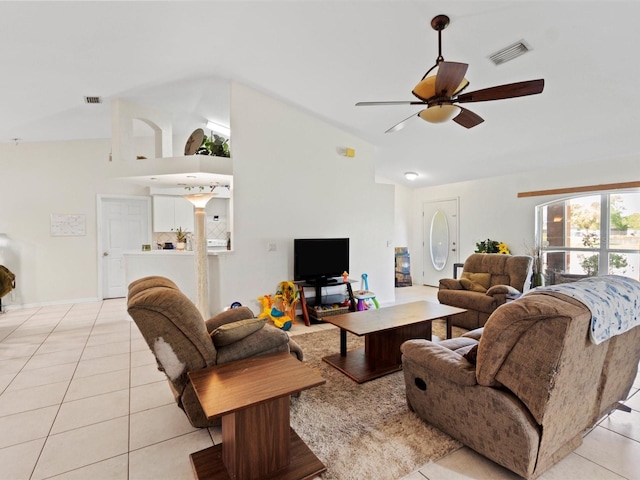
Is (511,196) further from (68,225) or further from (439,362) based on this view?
(68,225)

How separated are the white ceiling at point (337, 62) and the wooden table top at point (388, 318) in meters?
2.59

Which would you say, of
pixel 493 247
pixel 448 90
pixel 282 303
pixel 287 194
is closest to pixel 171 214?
pixel 287 194

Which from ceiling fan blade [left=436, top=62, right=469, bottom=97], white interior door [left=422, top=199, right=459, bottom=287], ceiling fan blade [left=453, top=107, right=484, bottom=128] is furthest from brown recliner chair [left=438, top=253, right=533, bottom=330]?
ceiling fan blade [left=436, top=62, right=469, bottom=97]

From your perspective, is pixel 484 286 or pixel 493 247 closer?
pixel 484 286

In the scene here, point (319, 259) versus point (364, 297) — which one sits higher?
point (319, 259)

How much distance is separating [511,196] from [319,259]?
13.5 ft

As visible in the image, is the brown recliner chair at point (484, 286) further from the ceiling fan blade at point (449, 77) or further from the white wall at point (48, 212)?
the white wall at point (48, 212)

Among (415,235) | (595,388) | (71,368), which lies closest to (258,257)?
(71,368)

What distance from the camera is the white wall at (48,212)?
5.53 metres

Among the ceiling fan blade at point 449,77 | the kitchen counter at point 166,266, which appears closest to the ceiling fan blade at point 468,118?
the ceiling fan blade at point 449,77

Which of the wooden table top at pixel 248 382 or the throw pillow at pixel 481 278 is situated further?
the throw pillow at pixel 481 278

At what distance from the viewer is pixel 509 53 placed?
3090 millimetres

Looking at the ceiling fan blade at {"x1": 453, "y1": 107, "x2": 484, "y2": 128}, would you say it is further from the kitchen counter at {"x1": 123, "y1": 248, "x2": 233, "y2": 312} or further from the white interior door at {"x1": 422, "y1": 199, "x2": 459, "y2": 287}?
the white interior door at {"x1": 422, "y1": 199, "x2": 459, "y2": 287}

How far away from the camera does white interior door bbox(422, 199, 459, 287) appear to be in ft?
23.8
